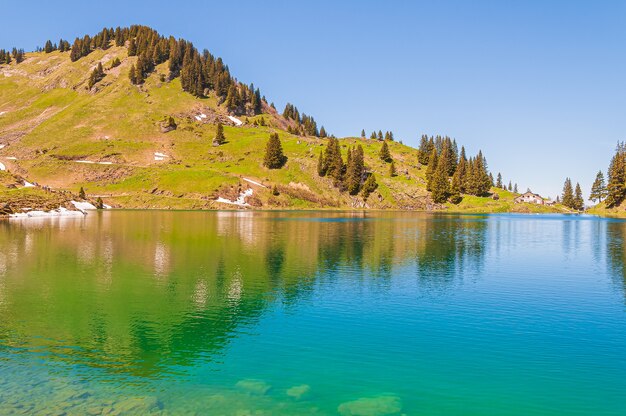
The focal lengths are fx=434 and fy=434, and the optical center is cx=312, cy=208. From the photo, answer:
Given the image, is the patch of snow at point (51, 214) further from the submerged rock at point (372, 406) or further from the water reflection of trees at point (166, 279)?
the submerged rock at point (372, 406)

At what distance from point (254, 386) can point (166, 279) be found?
80.5 feet

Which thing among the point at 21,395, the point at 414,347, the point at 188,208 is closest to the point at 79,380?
the point at 21,395

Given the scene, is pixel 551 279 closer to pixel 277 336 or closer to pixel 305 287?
pixel 305 287

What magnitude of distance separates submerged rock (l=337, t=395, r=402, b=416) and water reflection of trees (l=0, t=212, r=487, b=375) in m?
8.62

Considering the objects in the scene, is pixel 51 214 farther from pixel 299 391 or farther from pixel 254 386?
pixel 299 391

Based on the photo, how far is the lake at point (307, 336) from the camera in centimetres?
1847

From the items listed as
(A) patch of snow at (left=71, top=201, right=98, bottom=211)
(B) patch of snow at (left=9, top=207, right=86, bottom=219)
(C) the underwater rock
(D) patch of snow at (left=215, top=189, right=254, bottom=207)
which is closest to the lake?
(C) the underwater rock

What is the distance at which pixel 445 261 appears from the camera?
54625 mm

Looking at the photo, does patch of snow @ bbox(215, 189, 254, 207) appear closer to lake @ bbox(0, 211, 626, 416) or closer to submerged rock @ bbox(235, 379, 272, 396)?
lake @ bbox(0, 211, 626, 416)

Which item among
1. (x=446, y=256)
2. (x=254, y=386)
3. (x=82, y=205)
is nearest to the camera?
(x=254, y=386)

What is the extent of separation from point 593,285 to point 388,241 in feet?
116

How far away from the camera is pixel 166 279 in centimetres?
4131

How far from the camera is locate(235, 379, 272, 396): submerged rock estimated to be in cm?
1908

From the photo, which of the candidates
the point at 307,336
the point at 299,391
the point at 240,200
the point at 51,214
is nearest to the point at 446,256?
the point at 307,336
